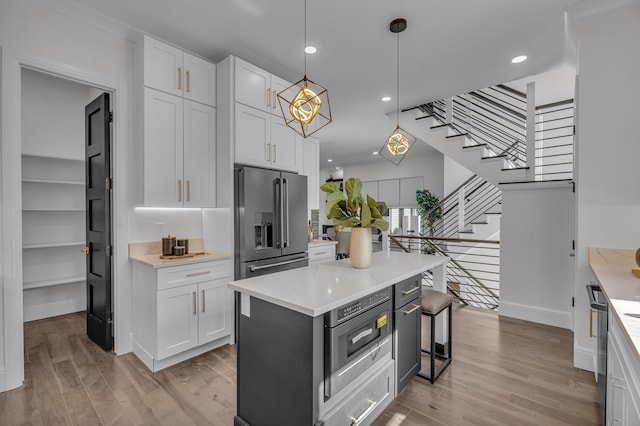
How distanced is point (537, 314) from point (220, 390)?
357 centimetres

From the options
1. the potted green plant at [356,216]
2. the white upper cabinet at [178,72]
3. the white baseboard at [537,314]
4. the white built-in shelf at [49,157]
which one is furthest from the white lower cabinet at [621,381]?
the white built-in shelf at [49,157]

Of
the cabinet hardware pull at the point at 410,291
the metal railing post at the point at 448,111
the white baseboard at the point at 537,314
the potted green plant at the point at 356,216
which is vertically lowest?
the white baseboard at the point at 537,314

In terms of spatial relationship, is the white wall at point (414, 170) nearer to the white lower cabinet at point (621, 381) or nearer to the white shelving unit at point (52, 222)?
the white lower cabinet at point (621, 381)

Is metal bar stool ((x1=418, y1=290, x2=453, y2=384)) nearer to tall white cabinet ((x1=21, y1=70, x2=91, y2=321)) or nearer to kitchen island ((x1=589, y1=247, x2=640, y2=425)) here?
kitchen island ((x1=589, y1=247, x2=640, y2=425))

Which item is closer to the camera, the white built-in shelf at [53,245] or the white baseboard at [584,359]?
the white baseboard at [584,359]

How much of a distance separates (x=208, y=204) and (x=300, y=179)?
1051 millimetres

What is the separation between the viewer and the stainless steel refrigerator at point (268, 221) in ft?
9.60

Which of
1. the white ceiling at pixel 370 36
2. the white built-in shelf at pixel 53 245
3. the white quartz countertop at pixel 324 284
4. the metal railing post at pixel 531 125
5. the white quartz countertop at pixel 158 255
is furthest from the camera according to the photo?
the metal railing post at pixel 531 125

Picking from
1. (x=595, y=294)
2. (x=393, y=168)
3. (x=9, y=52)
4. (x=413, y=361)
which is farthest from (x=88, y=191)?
(x=393, y=168)

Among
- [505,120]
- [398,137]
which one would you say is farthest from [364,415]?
[505,120]

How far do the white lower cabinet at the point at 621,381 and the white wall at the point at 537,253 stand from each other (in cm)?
235

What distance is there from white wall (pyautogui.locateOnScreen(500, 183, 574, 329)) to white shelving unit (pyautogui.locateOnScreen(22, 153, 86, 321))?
208 inches

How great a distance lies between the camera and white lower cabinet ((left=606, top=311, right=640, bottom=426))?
992mm

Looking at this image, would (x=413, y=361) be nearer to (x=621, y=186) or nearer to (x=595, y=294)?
(x=595, y=294)
